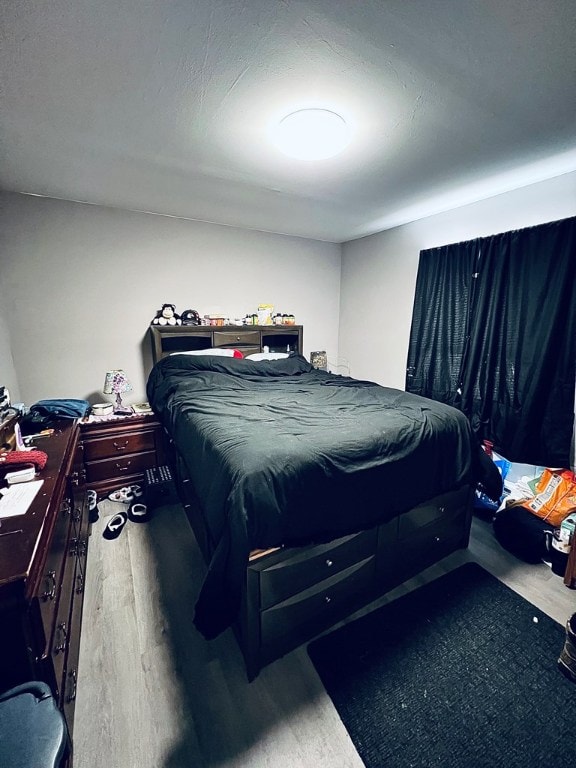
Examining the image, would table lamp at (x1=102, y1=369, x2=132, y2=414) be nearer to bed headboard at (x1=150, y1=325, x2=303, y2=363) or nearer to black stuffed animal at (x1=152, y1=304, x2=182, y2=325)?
bed headboard at (x1=150, y1=325, x2=303, y2=363)

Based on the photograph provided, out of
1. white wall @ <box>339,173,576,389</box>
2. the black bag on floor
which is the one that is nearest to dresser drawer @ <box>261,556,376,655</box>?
the black bag on floor

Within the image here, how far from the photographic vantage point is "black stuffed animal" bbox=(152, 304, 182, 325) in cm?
307

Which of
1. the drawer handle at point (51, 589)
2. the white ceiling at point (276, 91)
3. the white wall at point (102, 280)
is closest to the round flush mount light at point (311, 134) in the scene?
the white ceiling at point (276, 91)

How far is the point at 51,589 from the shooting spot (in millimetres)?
1073

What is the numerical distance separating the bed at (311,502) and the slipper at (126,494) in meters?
0.65

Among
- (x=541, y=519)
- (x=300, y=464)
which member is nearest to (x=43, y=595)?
Result: (x=300, y=464)

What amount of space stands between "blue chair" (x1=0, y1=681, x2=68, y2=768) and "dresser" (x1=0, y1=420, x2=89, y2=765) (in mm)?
93

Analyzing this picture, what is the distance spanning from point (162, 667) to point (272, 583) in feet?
2.14

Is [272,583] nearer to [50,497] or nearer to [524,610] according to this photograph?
[50,497]

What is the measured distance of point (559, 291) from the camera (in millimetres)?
2238

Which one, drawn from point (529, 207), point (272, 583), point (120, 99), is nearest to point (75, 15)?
→ point (120, 99)

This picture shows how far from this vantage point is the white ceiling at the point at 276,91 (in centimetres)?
104

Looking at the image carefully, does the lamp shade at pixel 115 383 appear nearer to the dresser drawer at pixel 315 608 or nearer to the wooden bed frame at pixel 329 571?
the wooden bed frame at pixel 329 571

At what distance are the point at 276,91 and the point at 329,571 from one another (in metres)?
2.15
